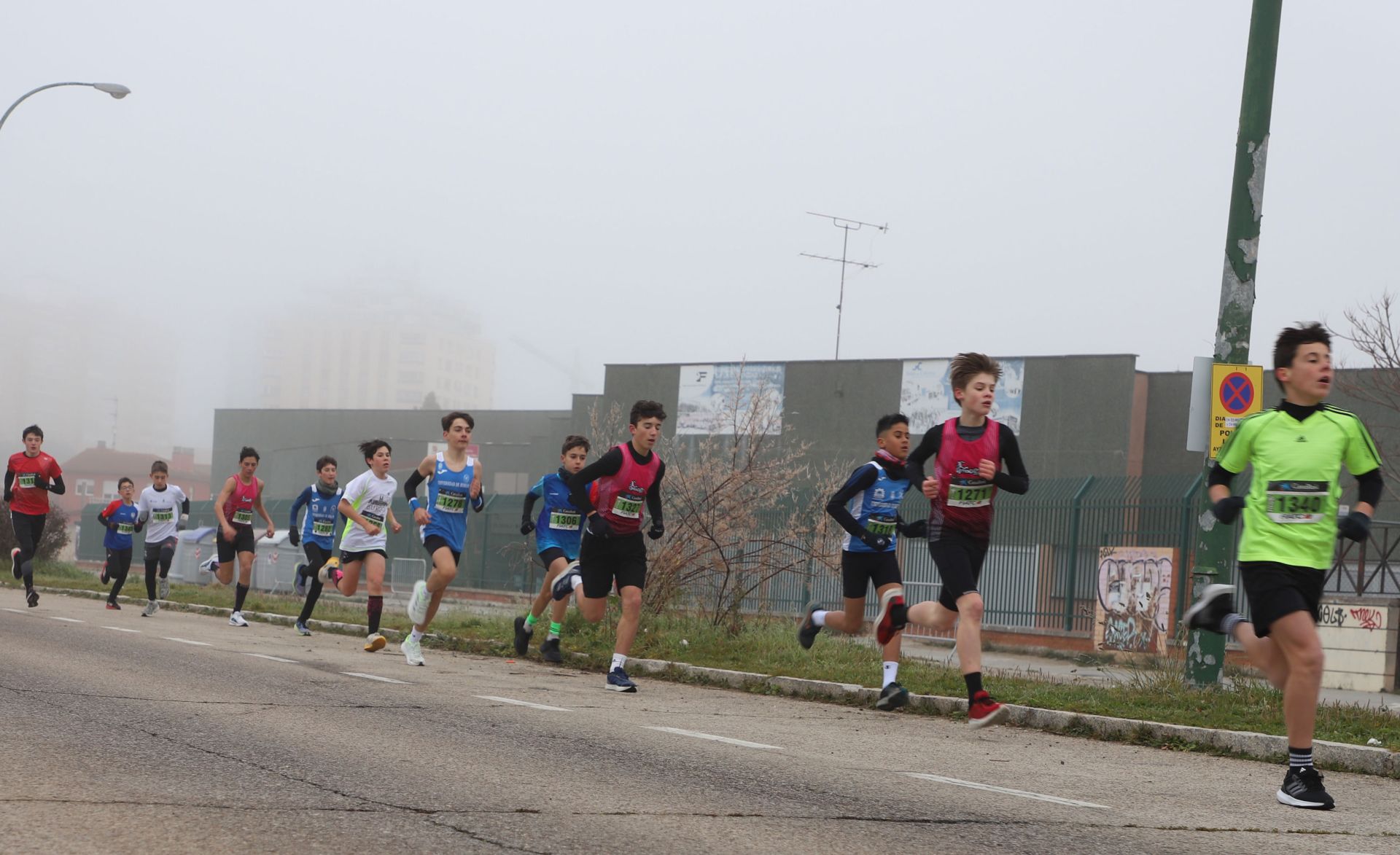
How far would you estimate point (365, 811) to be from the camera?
5621 millimetres

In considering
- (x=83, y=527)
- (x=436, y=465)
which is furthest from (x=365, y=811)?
(x=83, y=527)

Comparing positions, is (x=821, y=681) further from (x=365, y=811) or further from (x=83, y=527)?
(x=83, y=527)

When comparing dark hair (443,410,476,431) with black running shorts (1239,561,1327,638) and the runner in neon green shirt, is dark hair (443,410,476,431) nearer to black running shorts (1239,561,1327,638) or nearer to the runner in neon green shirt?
the runner in neon green shirt

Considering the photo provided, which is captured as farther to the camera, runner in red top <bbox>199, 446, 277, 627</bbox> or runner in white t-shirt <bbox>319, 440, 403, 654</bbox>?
runner in red top <bbox>199, 446, 277, 627</bbox>

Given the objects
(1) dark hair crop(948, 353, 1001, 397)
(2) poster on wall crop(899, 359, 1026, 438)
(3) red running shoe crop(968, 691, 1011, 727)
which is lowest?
(3) red running shoe crop(968, 691, 1011, 727)

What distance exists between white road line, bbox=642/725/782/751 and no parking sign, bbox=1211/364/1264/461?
4.90 meters

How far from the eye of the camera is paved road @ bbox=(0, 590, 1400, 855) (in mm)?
5336

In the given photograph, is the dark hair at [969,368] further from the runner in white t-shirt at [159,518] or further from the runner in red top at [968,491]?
the runner in white t-shirt at [159,518]

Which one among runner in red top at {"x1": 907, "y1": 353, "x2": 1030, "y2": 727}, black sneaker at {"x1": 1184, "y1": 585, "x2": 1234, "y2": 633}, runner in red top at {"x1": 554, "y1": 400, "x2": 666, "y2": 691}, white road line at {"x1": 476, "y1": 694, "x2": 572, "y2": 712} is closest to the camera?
black sneaker at {"x1": 1184, "y1": 585, "x2": 1234, "y2": 633}

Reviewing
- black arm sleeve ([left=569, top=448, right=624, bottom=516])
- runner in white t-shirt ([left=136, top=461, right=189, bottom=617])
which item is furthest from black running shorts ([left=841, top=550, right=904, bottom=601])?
runner in white t-shirt ([left=136, top=461, right=189, bottom=617])

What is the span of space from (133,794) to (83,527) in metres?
50.4

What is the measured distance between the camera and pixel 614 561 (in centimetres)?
→ 1191

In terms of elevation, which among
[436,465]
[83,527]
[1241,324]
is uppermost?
[1241,324]

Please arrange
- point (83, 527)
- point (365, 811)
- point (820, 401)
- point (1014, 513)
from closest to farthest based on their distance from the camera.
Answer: point (365, 811) < point (1014, 513) < point (820, 401) < point (83, 527)
